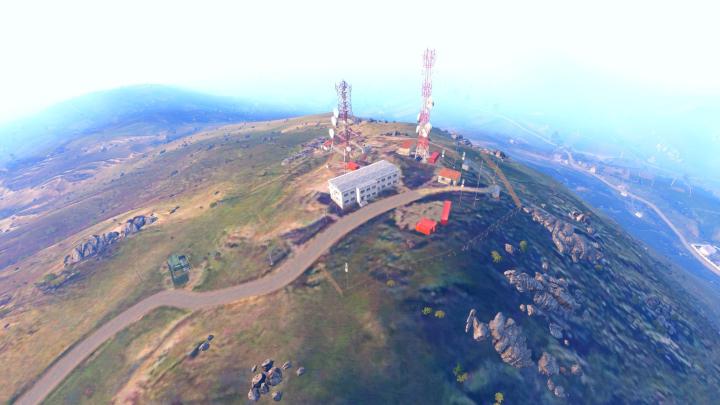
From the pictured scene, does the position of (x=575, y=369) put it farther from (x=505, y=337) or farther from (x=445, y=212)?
(x=445, y=212)

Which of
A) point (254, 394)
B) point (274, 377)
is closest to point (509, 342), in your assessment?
point (274, 377)

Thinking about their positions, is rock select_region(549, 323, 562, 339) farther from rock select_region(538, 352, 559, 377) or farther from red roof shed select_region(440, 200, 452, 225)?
red roof shed select_region(440, 200, 452, 225)

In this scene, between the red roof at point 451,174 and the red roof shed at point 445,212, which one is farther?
the red roof at point 451,174

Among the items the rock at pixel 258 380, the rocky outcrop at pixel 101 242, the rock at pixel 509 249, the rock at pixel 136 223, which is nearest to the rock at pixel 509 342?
the rock at pixel 509 249

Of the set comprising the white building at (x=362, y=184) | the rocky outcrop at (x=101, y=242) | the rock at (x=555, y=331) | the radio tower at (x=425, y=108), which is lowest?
the rocky outcrop at (x=101, y=242)

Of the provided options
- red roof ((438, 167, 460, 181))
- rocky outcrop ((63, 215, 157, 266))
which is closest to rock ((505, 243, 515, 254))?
red roof ((438, 167, 460, 181))

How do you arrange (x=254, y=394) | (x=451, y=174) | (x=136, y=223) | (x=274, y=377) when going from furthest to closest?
(x=136, y=223), (x=451, y=174), (x=274, y=377), (x=254, y=394)

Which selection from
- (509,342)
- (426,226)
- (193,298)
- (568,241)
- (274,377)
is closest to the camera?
(274,377)

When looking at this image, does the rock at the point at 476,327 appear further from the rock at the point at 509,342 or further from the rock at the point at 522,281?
the rock at the point at 522,281
